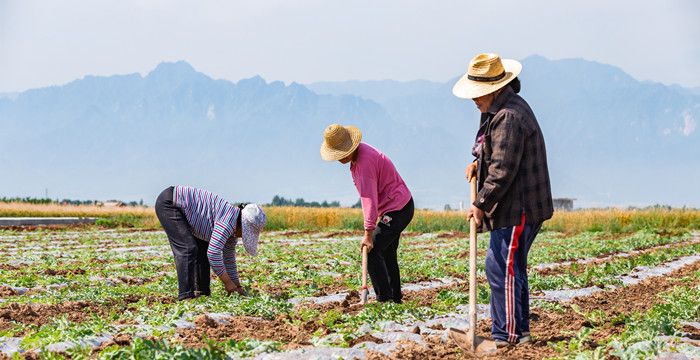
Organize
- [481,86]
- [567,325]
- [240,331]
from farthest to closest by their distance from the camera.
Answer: [567,325], [240,331], [481,86]

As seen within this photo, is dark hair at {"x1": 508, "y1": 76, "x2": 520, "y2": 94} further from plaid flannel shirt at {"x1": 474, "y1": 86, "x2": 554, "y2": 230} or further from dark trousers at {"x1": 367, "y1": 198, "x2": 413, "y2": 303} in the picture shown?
dark trousers at {"x1": 367, "y1": 198, "x2": 413, "y2": 303}

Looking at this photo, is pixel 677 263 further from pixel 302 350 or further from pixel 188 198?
pixel 302 350

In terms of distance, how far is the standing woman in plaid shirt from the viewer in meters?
6.04

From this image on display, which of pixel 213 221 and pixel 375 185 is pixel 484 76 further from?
pixel 213 221

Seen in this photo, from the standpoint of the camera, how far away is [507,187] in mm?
6047

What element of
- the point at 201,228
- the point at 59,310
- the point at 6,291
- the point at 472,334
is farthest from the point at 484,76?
the point at 6,291

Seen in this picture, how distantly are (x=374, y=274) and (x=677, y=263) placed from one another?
9.40 meters

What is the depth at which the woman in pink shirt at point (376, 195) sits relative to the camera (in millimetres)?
8109

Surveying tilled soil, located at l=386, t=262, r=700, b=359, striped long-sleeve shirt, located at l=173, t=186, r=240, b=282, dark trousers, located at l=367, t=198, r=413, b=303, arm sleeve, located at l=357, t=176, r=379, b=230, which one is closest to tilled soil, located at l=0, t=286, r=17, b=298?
striped long-sleeve shirt, located at l=173, t=186, r=240, b=282

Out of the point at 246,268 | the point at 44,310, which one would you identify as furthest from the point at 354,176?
the point at 246,268

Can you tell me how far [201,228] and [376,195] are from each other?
1.92m

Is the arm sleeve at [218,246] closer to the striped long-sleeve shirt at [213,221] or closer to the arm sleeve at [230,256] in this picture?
the striped long-sleeve shirt at [213,221]

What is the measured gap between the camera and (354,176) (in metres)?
8.31

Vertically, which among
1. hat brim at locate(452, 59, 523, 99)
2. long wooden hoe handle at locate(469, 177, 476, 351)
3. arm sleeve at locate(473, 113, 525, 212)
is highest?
hat brim at locate(452, 59, 523, 99)
